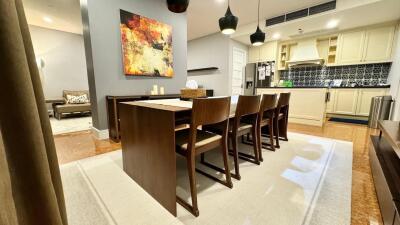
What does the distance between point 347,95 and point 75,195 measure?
6.00 metres

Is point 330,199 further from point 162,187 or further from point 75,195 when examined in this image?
point 75,195

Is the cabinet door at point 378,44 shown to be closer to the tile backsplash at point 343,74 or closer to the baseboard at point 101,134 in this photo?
the tile backsplash at point 343,74

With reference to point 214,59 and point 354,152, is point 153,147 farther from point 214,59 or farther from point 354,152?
point 214,59

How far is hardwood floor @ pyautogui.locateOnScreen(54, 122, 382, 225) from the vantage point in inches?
50.7

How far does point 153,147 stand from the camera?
138 cm

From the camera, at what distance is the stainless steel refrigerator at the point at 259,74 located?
581cm

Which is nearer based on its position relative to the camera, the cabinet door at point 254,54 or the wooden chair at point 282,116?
the wooden chair at point 282,116

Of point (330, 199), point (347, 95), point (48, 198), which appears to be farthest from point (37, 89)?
point (347, 95)

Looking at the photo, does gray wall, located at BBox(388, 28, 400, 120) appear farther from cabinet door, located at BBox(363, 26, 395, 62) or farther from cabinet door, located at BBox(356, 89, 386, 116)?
cabinet door, located at BBox(356, 89, 386, 116)

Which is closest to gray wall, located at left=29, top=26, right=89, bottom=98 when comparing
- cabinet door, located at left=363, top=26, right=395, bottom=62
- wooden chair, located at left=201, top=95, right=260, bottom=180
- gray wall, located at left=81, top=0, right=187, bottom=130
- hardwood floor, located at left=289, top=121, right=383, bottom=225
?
gray wall, located at left=81, top=0, right=187, bottom=130

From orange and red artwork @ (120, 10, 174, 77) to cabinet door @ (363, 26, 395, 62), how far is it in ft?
16.3

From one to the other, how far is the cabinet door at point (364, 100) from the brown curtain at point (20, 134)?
19.6 feet

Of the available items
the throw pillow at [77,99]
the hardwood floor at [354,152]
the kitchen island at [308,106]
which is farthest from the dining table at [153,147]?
the throw pillow at [77,99]

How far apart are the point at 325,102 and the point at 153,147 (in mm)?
4007
